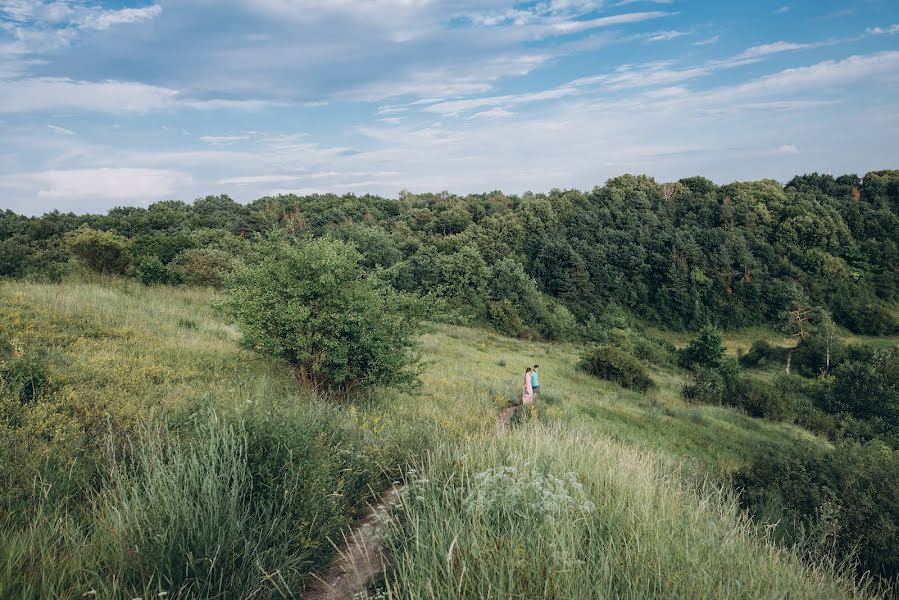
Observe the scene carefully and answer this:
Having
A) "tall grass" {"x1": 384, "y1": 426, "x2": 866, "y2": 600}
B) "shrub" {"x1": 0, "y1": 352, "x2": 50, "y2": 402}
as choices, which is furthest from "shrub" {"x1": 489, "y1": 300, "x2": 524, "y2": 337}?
"tall grass" {"x1": 384, "y1": 426, "x2": 866, "y2": 600}

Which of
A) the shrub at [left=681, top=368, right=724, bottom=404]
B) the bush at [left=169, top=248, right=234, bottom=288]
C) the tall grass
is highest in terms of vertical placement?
the bush at [left=169, top=248, right=234, bottom=288]

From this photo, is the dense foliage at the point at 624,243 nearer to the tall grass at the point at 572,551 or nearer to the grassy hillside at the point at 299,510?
the grassy hillside at the point at 299,510

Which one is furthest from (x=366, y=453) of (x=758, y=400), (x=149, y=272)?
(x=758, y=400)

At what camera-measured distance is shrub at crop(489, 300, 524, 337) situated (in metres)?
54.6

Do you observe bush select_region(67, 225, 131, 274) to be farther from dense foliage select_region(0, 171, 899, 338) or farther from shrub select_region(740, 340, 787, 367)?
shrub select_region(740, 340, 787, 367)

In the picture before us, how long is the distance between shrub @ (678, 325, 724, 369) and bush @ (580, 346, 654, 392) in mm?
12212

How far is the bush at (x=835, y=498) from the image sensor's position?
8258 mm

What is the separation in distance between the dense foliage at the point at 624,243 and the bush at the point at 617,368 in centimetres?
2269

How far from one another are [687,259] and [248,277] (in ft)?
260

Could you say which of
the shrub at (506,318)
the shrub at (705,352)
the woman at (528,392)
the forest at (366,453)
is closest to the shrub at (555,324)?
the shrub at (506,318)

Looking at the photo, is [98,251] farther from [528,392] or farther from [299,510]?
[299,510]

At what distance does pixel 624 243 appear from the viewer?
267 ft

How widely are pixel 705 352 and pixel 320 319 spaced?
40689mm

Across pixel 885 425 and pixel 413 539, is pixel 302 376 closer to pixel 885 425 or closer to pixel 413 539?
pixel 413 539
